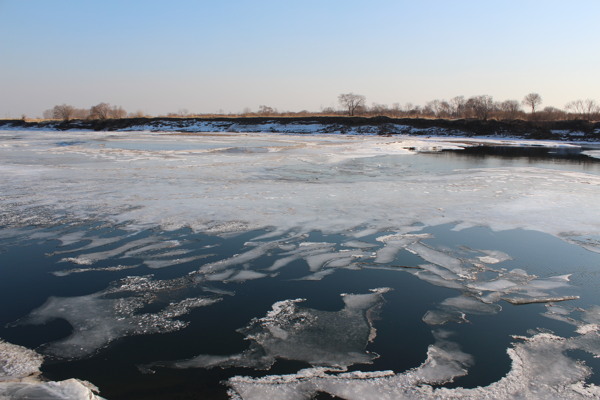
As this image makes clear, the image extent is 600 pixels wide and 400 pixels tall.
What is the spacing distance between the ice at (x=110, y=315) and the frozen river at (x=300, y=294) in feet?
0.05

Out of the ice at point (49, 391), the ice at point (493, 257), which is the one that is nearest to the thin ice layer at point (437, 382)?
the ice at point (49, 391)

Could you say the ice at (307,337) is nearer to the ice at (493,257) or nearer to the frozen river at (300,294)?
the frozen river at (300,294)

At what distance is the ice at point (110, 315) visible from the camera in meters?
3.35

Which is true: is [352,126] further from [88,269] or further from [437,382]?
[437,382]

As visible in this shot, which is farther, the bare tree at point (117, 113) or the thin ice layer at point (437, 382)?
the bare tree at point (117, 113)

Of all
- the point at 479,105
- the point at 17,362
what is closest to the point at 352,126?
the point at 479,105

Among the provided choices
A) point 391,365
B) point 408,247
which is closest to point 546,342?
point 391,365

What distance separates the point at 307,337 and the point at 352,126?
135ft

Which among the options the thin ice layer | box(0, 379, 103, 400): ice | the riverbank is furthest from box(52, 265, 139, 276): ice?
the riverbank

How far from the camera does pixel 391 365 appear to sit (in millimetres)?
3090

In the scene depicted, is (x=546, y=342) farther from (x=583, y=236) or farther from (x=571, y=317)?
(x=583, y=236)

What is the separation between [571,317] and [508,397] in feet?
4.88

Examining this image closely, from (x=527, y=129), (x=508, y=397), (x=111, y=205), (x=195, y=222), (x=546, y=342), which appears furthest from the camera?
(x=527, y=129)

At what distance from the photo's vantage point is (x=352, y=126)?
Result: 143ft
